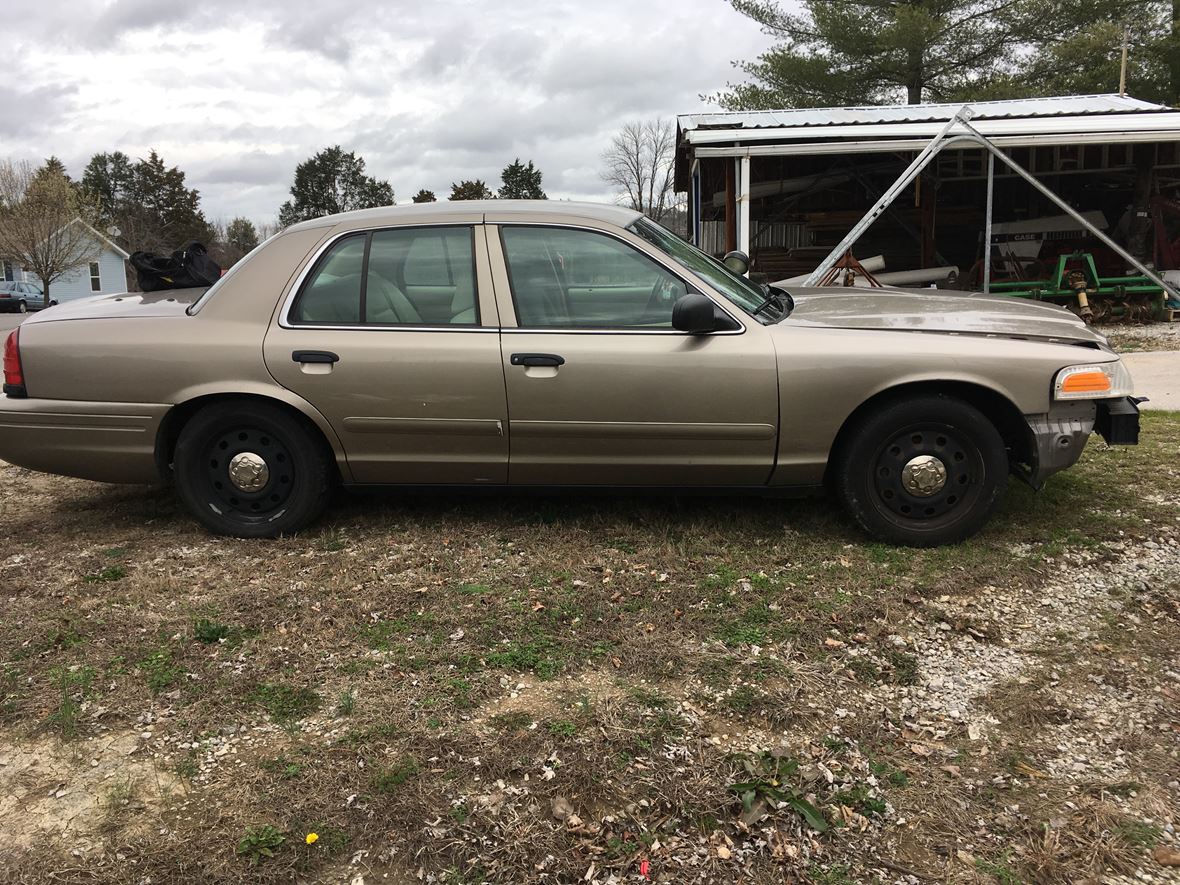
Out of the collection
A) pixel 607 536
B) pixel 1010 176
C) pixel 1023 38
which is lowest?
pixel 607 536

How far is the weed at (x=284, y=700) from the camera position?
2.90 metres

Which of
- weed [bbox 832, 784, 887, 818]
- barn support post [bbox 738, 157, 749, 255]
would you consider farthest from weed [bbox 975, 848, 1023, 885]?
barn support post [bbox 738, 157, 749, 255]

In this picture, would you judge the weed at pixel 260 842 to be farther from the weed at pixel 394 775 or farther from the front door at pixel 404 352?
the front door at pixel 404 352

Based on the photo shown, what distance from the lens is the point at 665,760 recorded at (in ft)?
8.47

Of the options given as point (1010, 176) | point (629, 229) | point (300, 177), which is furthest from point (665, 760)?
point (300, 177)

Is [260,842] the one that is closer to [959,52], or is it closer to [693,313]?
[693,313]

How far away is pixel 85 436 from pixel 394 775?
108 inches

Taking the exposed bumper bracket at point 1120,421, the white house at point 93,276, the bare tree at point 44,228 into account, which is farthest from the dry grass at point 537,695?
the white house at point 93,276

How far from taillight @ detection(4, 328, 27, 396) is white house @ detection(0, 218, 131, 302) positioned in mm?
44099

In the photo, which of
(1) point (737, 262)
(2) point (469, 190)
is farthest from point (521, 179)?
(1) point (737, 262)

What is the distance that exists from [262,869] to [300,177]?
7359 cm

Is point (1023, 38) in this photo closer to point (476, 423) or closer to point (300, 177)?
point (476, 423)

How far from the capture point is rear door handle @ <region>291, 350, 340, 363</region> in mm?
4113

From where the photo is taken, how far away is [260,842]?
231 cm
